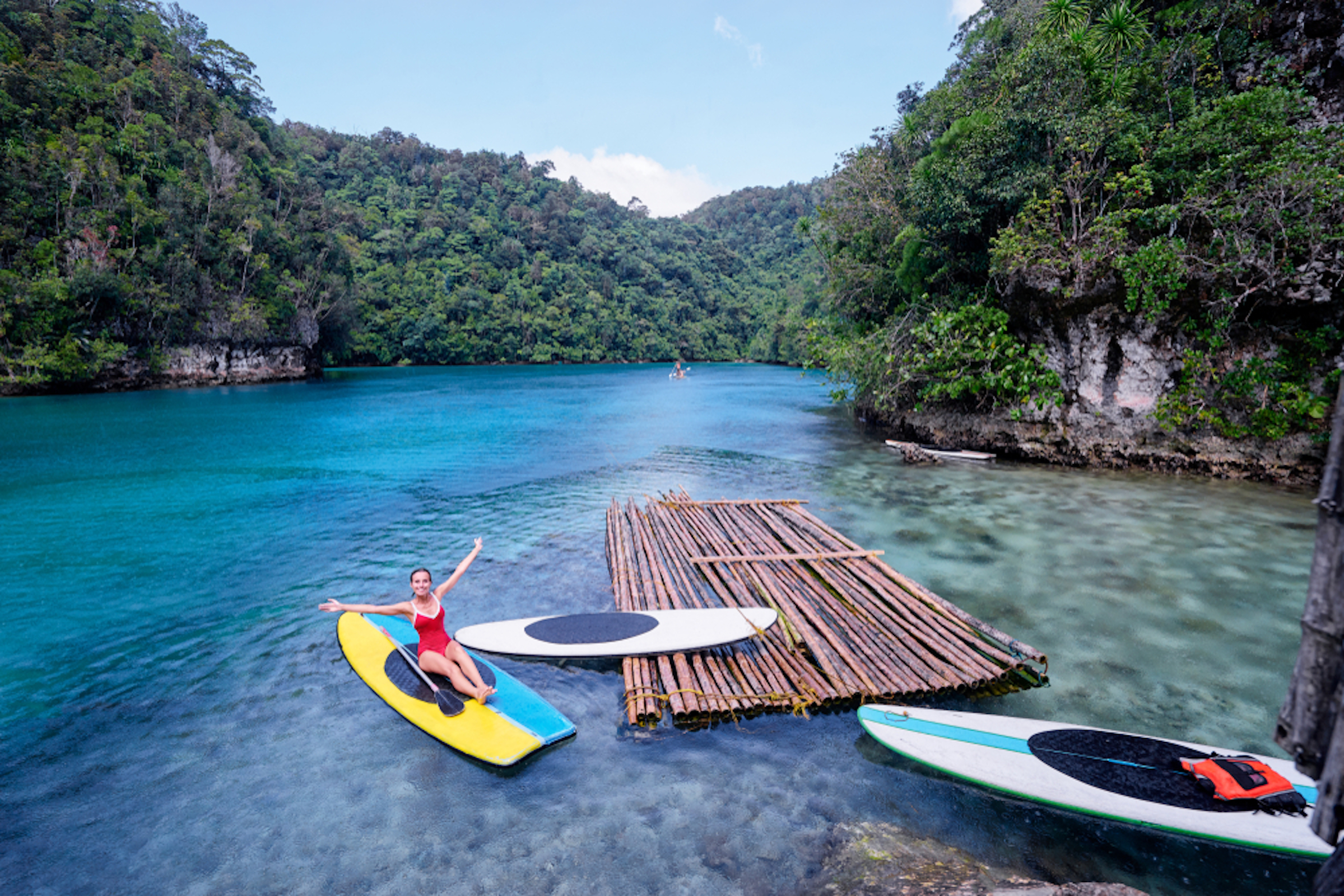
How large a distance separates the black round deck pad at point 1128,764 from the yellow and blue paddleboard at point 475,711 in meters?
3.62

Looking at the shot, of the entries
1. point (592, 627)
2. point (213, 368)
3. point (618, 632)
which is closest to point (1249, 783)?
point (618, 632)

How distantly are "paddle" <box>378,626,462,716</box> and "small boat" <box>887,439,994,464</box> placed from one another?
12819 mm

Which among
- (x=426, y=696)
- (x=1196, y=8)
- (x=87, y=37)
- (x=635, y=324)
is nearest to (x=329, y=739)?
(x=426, y=696)

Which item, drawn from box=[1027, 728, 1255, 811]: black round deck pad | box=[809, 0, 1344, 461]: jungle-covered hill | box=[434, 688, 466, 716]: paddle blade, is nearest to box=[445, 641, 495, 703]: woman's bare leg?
box=[434, 688, 466, 716]: paddle blade

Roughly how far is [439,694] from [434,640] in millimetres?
498

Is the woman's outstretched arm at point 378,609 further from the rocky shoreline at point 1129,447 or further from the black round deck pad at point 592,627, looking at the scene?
the rocky shoreline at point 1129,447

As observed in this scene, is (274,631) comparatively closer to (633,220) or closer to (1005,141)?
(1005,141)

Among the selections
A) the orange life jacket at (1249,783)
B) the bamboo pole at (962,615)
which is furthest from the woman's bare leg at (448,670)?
the orange life jacket at (1249,783)

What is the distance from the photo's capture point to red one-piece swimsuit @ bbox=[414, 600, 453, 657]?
5422 millimetres

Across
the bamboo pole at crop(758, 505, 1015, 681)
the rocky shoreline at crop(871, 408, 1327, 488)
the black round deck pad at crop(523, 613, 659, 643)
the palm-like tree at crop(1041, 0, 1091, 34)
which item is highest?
the palm-like tree at crop(1041, 0, 1091, 34)

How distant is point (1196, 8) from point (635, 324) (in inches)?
2737

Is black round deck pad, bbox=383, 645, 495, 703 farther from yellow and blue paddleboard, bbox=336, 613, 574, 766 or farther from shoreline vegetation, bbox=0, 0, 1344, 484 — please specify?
shoreline vegetation, bbox=0, 0, 1344, 484

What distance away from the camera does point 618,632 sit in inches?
238

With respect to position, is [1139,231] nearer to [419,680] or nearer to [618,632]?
[618,632]
